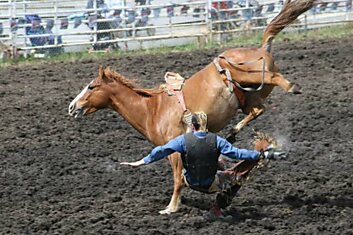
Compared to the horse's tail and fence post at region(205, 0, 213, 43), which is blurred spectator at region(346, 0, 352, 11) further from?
the horse's tail

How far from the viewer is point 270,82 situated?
9.16 metres

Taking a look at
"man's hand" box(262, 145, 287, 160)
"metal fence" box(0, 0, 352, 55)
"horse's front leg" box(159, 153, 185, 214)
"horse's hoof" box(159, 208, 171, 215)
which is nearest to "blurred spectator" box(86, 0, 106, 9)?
"metal fence" box(0, 0, 352, 55)

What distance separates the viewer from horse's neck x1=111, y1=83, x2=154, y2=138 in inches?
364

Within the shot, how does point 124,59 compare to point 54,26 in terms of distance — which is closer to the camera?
point 124,59

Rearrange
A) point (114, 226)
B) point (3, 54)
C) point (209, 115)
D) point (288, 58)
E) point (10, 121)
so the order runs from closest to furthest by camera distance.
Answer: point (114, 226)
point (209, 115)
point (10, 121)
point (288, 58)
point (3, 54)

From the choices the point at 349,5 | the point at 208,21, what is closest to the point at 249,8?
the point at 208,21

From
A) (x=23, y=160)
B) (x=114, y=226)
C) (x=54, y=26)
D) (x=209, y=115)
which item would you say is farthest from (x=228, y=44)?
(x=114, y=226)

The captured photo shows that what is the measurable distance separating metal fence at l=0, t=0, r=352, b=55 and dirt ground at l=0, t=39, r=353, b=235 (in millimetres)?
4710

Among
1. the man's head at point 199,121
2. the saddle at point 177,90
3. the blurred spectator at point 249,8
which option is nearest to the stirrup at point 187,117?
the saddle at point 177,90

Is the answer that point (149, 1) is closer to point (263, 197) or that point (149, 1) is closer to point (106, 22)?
point (106, 22)

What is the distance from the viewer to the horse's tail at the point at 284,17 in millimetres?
9719

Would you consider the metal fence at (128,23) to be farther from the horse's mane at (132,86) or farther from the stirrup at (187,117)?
the stirrup at (187,117)

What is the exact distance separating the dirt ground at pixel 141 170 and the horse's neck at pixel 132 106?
83 cm

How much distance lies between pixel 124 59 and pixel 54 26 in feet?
13.6
